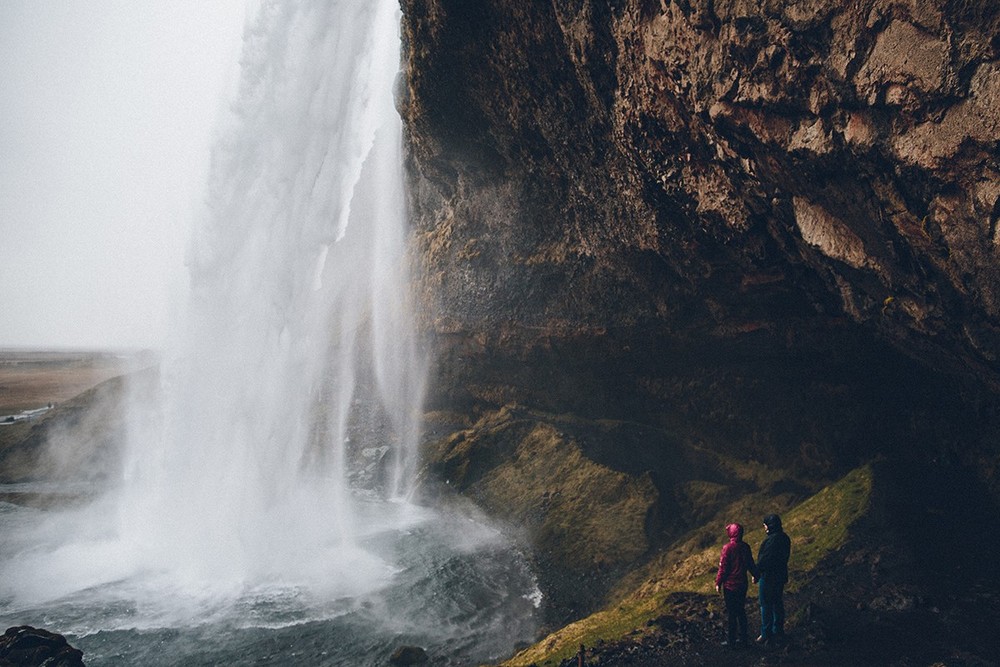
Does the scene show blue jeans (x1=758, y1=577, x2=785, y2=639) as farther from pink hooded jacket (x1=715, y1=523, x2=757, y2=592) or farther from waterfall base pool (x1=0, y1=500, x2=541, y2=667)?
waterfall base pool (x1=0, y1=500, x2=541, y2=667)

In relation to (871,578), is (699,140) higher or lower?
higher

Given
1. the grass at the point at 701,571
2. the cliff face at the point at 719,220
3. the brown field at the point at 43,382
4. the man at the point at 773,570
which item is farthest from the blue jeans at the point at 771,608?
the brown field at the point at 43,382

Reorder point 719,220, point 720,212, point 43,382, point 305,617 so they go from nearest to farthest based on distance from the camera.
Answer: point 720,212 < point 719,220 < point 305,617 < point 43,382

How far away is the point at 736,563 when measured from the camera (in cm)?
901

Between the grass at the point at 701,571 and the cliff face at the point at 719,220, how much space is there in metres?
3.18

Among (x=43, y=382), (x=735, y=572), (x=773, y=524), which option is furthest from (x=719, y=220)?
(x=43, y=382)

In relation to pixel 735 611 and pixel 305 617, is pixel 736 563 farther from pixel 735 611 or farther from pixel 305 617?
pixel 305 617

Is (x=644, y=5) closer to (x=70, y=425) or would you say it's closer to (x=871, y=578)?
(x=871, y=578)

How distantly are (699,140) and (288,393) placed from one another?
17.5 metres

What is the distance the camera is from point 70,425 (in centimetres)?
3316

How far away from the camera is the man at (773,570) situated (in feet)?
29.7

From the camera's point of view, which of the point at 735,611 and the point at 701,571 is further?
the point at 701,571

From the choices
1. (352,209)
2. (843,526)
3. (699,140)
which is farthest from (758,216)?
(352,209)

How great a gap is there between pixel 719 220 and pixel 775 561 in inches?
280
